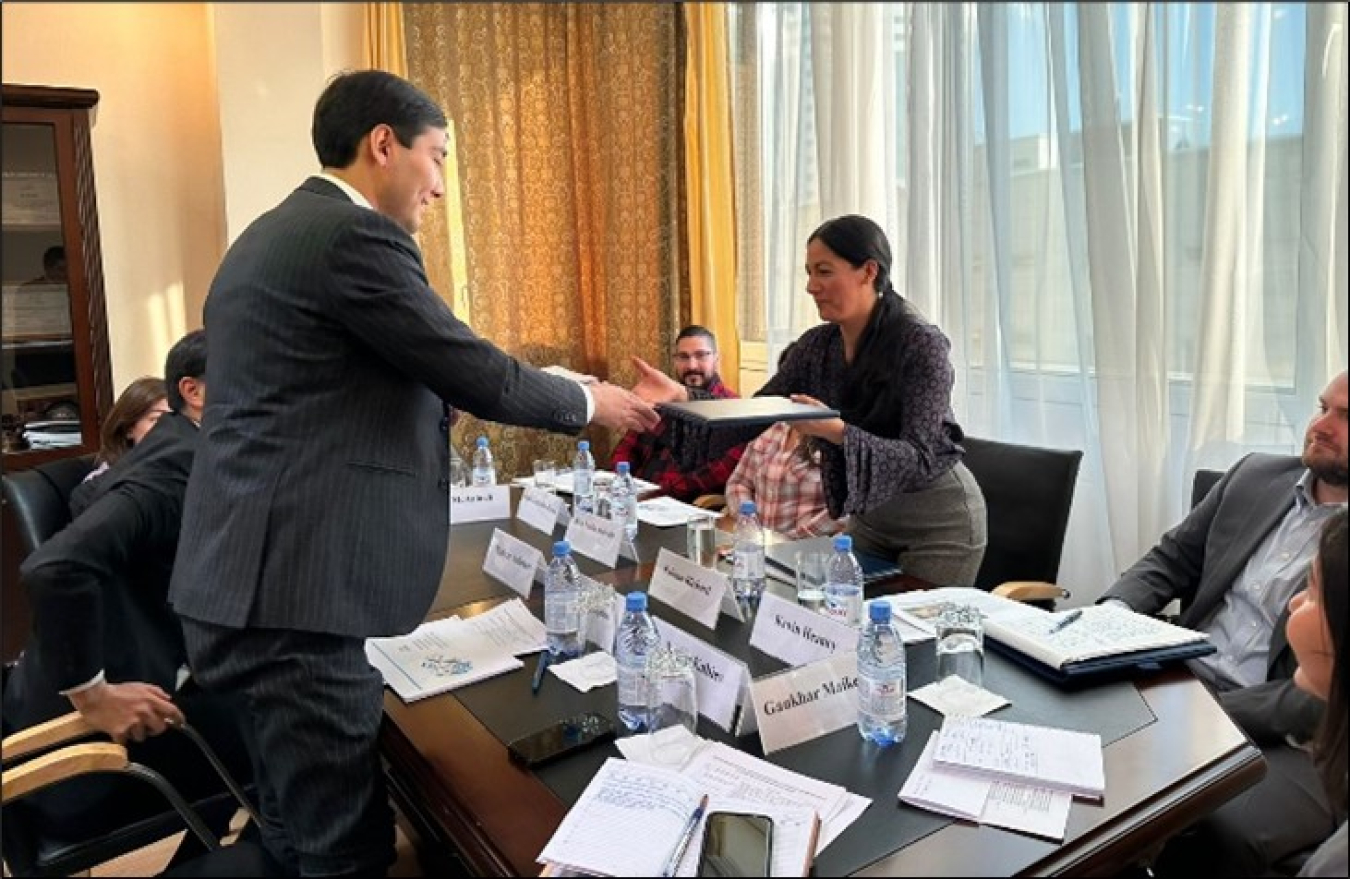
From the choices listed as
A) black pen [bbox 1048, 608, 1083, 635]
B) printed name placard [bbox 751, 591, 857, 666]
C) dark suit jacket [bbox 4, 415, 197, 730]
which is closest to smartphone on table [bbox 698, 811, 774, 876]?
printed name placard [bbox 751, 591, 857, 666]

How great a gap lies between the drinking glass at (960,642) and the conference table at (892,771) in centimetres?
2

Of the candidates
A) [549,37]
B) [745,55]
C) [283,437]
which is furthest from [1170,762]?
[549,37]

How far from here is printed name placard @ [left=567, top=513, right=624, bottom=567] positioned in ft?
6.28

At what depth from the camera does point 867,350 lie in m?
2.04

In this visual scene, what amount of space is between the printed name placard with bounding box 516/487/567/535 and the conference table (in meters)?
0.86

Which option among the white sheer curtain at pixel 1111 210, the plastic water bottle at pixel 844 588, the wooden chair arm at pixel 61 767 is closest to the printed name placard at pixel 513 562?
the plastic water bottle at pixel 844 588

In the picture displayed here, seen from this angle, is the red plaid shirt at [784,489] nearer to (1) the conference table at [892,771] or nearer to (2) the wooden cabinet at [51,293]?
(1) the conference table at [892,771]

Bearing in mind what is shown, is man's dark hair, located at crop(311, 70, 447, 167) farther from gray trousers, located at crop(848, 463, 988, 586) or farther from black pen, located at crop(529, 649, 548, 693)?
gray trousers, located at crop(848, 463, 988, 586)

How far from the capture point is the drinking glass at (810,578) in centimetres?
161

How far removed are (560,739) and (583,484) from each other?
135 cm

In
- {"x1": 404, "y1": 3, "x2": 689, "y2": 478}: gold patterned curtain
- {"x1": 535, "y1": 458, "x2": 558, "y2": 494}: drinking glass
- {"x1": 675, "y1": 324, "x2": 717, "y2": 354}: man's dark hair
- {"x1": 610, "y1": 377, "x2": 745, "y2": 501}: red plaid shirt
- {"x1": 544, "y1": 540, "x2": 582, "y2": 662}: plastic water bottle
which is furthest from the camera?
{"x1": 404, "y1": 3, "x2": 689, "y2": 478}: gold patterned curtain

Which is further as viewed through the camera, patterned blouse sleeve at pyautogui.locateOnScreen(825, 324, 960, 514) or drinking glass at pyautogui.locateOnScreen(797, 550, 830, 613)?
patterned blouse sleeve at pyautogui.locateOnScreen(825, 324, 960, 514)

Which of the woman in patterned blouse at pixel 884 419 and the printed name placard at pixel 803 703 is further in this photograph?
the woman in patterned blouse at pixel 884 419

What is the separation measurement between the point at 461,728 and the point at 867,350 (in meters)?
1.23
